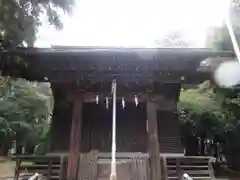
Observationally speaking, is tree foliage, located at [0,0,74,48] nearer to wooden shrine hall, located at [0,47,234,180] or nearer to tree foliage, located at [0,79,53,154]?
wooden shrine hall, located at [0,47,234,180]

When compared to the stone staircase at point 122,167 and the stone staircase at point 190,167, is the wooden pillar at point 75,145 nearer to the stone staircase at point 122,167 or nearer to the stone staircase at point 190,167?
the stone staircase at point 122,167

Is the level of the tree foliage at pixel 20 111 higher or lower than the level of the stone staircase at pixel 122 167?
higher

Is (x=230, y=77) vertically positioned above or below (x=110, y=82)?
above

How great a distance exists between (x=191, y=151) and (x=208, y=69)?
44.5 feet

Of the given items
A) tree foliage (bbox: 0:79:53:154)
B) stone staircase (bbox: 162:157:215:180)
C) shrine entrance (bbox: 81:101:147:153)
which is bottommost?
stone staircase (bbox: 162:157:215:180)

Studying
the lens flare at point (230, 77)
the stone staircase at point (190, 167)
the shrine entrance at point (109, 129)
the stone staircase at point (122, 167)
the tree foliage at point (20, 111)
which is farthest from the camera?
the tree foliage at point (20, 111)

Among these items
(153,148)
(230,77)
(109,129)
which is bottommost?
(153,148)

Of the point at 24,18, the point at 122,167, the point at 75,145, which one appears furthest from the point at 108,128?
the point at 24,18

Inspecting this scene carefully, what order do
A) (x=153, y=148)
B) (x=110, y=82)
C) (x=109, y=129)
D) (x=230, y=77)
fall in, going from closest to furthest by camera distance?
1. (x=153, y=148)
2. (x=110, y=82)
3. (x=109, y=129)
4. (x=230, y=77)

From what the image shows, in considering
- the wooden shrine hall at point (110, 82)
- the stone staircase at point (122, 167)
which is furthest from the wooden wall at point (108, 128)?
the stone staircase at point (122, 167)

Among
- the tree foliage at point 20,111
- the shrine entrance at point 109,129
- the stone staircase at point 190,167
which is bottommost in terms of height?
the stone staircase at point 190,167

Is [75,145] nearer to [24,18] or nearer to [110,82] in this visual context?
[110,82]

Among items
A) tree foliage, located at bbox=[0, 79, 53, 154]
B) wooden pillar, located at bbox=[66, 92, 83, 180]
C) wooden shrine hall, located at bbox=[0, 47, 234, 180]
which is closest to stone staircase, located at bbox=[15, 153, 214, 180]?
wooden shrine hall, located at bbox=[0, 47, 234, 180]

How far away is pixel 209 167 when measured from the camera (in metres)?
11.2
